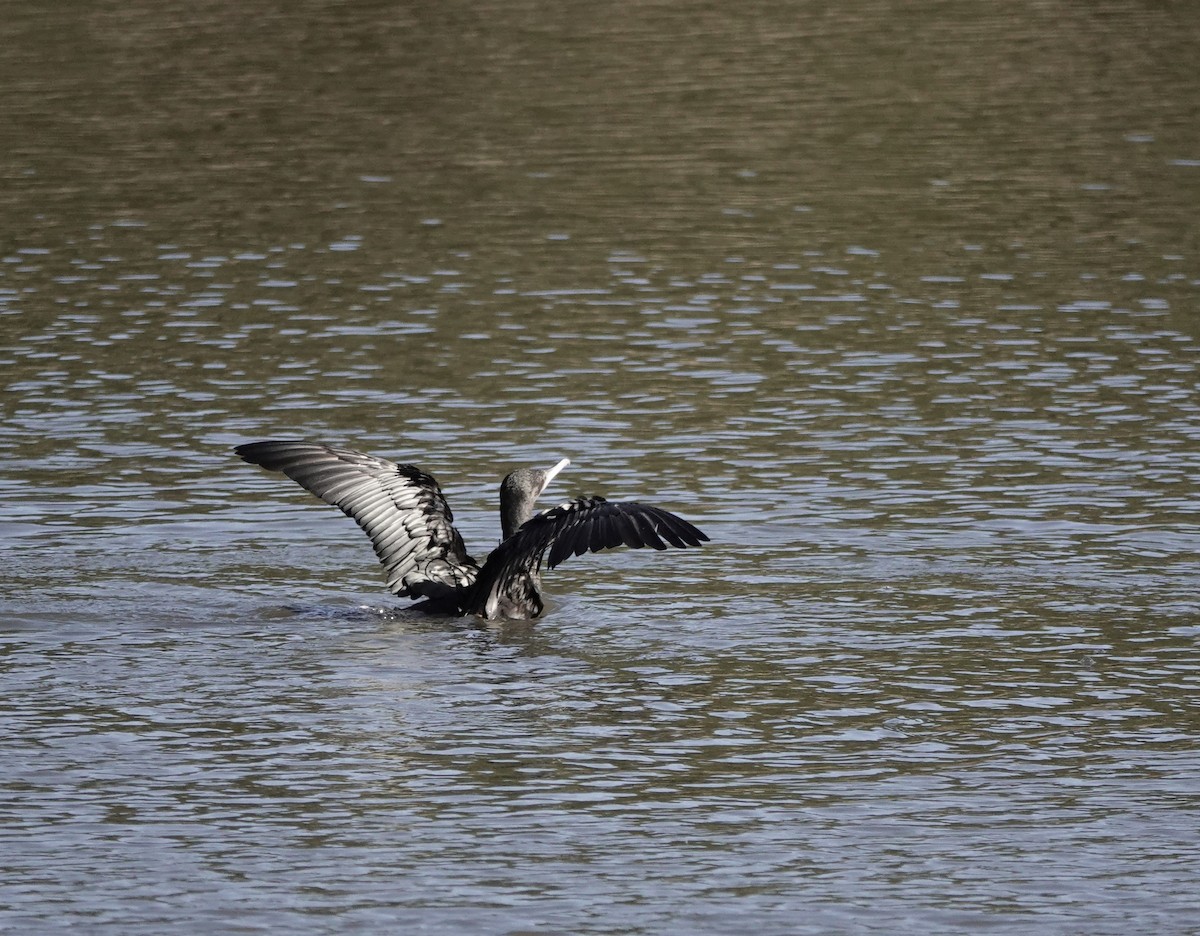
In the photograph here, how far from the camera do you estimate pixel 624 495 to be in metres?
16.2

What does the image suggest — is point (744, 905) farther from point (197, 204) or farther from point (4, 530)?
point (197, 204)

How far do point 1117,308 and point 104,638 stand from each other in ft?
39.3

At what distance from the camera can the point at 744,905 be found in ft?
29.0

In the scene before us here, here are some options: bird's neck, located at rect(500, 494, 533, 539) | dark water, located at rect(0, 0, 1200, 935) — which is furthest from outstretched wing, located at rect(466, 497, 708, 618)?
bird's neck, located at rect(500, 494, 533, 539)

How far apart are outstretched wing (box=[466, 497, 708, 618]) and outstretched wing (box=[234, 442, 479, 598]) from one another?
32 cm

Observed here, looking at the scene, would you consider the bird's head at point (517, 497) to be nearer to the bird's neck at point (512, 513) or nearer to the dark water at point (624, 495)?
the bird's neck at point (512, 513)

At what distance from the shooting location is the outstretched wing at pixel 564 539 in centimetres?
1223

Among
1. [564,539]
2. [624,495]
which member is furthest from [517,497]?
[624,495]

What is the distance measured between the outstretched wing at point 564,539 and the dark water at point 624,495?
0.80ft

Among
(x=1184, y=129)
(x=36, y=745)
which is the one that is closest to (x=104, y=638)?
(x=36, y=745)

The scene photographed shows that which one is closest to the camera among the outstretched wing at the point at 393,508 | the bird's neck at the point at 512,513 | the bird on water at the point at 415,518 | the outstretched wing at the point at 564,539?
the outstretched wing at the point at 564,539

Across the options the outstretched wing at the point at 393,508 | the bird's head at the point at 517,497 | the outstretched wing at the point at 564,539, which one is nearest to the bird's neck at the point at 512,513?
the bird's head at the point at 517,497

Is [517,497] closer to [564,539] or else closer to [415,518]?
[415,518]

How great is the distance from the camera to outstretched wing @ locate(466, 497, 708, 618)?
40.1 feet
